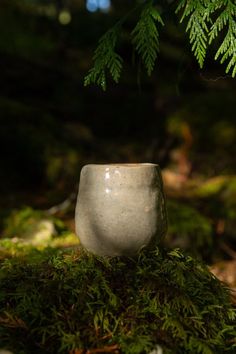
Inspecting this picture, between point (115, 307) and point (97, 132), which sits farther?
point (97, 132)

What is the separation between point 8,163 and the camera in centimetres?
670

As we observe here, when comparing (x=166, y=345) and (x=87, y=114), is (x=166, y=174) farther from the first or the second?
(x=166, y=345)

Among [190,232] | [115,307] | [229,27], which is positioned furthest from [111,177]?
[190,232]

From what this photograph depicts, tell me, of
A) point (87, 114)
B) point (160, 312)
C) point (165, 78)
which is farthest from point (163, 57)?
point (160, 312)

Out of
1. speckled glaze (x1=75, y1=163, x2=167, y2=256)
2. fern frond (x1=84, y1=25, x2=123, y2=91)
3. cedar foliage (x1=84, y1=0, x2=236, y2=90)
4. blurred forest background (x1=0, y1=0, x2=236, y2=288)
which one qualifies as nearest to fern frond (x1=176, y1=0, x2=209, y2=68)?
cedar foliage (x1=84, y1=0, x2=236, y2=90)

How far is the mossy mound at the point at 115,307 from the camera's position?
66.6 inches

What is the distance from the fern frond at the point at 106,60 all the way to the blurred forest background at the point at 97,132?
6.58 feet

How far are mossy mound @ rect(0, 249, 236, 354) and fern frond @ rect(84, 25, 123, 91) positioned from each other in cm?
93

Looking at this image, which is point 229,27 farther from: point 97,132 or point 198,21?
point 97,132

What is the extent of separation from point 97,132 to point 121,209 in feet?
21.7

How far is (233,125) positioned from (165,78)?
108 inches

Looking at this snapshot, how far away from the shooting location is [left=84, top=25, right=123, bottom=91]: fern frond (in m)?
2.24

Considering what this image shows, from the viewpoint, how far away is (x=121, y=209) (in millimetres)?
2055

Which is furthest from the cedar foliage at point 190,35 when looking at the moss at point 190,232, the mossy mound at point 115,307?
the moss at point 190,232
